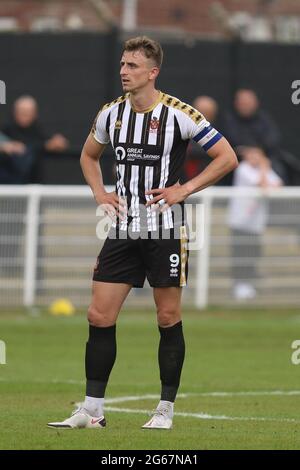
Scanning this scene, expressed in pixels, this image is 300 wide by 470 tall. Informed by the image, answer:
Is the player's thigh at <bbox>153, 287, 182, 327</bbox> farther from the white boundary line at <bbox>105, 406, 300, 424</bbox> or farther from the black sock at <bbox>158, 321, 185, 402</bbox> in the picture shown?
the white boundary line at <bbox>105, 406, 300, 424</bbox>

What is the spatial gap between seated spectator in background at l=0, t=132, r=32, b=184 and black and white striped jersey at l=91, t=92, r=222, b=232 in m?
9.88

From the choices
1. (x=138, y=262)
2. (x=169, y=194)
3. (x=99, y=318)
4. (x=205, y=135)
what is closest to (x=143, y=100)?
(x=205, y=135)

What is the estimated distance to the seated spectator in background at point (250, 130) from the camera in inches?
776

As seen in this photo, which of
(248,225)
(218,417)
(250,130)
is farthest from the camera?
(250,130)

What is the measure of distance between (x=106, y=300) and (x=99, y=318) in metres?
0.14

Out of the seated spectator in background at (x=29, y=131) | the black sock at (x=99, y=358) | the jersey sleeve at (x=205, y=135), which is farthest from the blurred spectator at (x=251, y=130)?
the black sock at (x=99, y=358)

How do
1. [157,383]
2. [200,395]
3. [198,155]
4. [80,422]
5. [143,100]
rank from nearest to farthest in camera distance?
1. [80,422]
2. [143,100]
3. [200,395]
4. [157,383]
5. [198,155]

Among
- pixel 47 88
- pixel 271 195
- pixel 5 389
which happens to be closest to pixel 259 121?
pixel 271 195

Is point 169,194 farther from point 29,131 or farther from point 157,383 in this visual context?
point 29,131

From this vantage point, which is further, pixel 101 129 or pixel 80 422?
pixel 101 129

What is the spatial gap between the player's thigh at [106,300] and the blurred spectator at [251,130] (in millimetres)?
10557

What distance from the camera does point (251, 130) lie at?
65.5 ft

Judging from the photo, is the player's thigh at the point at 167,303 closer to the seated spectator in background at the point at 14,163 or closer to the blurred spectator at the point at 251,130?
the seated spectator in background at the point at 14,163

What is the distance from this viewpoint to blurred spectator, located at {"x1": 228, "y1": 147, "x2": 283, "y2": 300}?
18172mm
